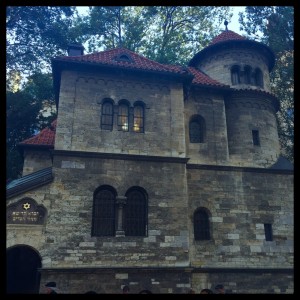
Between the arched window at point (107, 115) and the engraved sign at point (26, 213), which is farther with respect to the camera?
the arched window at point (107, 115)

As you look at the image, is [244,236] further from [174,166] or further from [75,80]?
[75,80]

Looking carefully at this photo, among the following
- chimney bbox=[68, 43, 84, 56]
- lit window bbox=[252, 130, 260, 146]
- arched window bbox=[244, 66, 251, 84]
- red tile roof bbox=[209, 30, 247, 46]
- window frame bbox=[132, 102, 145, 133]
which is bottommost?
lit window bbox=[252, 130, 260, 146]

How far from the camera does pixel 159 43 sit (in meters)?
29.0

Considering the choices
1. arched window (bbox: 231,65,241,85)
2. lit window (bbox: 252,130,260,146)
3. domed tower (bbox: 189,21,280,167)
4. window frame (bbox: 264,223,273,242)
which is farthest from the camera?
arched window (bbox: 231,65,241,85)

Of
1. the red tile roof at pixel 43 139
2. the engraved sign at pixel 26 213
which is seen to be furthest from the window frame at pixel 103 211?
the red tile roof at pixel 43 139

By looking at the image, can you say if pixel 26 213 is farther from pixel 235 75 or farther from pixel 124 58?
pixel 235 75

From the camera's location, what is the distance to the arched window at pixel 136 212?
13.7m

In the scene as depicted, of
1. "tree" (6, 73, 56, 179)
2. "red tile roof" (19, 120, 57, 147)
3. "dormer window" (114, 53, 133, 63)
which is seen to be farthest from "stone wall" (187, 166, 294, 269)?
"red tile roof" (19, 120, 57, 147)

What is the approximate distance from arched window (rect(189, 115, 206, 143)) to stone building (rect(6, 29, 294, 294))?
0.19ft

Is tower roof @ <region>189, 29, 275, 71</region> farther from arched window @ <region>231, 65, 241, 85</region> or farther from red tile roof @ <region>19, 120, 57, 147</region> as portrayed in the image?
red tile roof @ <region>19, 120, 57, 147</region>

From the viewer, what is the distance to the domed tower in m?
17.2

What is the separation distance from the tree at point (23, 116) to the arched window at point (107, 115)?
358 cm

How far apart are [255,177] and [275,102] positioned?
515 cm

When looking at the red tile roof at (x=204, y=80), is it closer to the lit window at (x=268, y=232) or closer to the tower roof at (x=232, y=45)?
the tower roof at (x=232, y=45)
